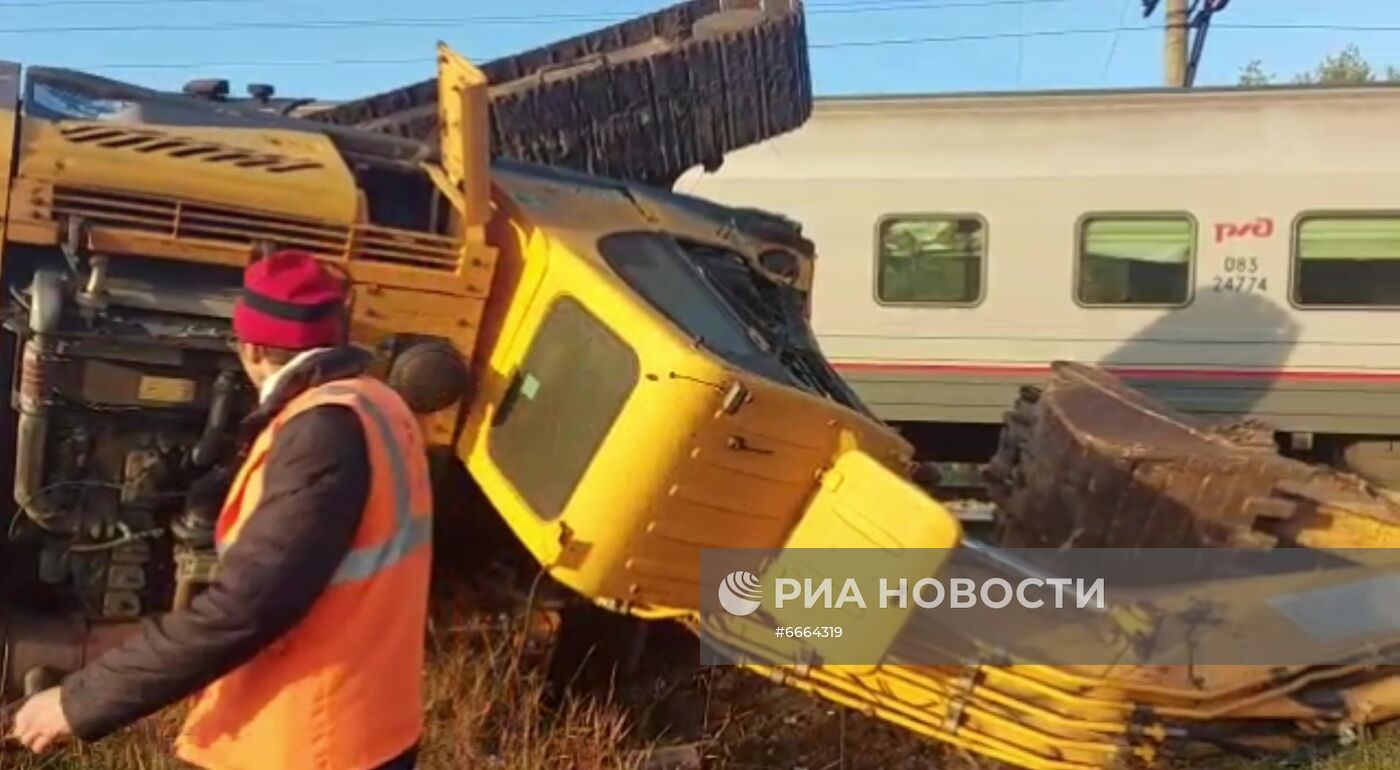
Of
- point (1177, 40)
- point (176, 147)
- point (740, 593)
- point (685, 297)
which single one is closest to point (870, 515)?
point (740, 593)

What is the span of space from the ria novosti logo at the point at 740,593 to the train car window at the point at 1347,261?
22.3ft

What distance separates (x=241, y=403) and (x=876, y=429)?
1534 millimetres

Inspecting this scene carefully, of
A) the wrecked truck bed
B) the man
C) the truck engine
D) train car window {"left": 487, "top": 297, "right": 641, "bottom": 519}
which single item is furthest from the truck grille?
the wrecked truck bed

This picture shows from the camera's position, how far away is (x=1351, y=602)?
5402mm

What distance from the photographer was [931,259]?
10.6 metres

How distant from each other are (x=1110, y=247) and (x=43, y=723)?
875 centimetres

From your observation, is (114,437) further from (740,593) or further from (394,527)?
(394,527)

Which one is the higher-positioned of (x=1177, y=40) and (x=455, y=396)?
(x=1177, y=40)

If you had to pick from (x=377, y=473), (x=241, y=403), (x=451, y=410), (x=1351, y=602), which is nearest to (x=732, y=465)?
(x=451, y=410)

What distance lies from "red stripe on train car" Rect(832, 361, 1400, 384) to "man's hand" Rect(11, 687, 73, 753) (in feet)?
27.4

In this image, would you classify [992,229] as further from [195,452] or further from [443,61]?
[195,452]

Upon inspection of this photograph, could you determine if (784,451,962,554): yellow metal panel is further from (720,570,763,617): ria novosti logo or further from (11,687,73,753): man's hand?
(11,687,73,753): man's hand

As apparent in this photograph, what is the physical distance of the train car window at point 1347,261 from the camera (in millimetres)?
10086

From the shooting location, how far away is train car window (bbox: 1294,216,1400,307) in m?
10.1
